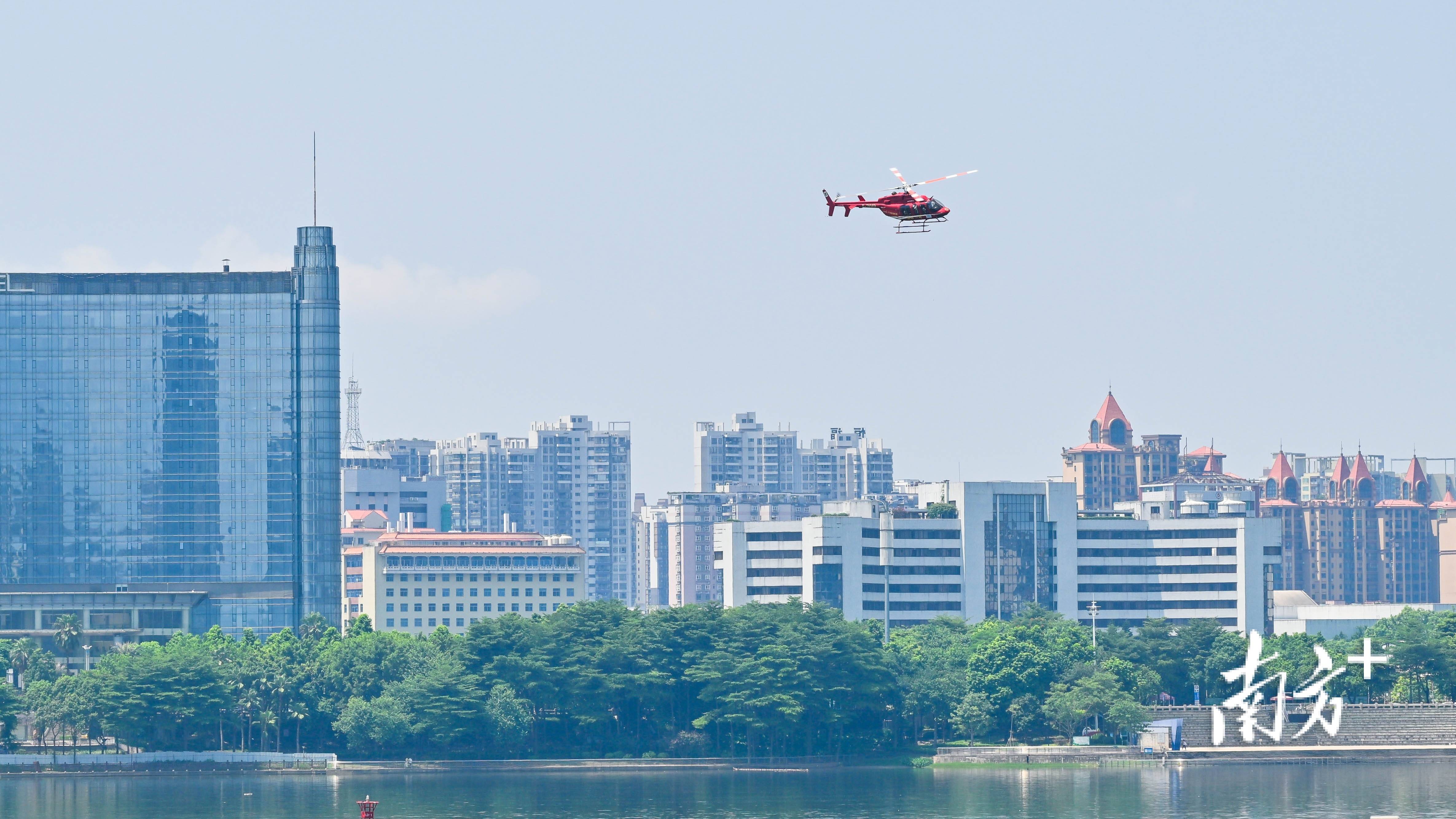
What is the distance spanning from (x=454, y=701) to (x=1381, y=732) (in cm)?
6745

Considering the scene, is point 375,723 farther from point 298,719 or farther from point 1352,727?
point 1352,727

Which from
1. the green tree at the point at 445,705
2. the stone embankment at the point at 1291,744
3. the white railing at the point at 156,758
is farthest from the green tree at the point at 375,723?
the stone embankment at the point at 1291,744

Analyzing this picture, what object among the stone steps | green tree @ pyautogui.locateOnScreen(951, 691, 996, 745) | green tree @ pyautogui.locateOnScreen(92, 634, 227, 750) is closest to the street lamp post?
the stone steps

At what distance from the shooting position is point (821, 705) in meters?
173

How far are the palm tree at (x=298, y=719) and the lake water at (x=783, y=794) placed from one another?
576 cm

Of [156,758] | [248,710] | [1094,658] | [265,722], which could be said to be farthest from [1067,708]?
[156,758]

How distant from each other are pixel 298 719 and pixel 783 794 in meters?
43.2

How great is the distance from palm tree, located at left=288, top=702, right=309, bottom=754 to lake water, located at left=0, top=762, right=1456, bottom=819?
5.76m

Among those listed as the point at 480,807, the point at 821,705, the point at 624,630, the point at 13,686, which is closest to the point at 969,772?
the point at 821,705

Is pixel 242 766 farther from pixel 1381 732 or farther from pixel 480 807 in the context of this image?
pixel 1381 732

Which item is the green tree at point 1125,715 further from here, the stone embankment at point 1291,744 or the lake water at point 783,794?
the lake water at point 783,794

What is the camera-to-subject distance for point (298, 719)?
174375 mm

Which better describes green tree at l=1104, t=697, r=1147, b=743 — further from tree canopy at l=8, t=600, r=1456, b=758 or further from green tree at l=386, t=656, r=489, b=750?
green tree at l=386, t=656, r=489, b=750

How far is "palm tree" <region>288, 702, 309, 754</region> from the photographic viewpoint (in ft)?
569
